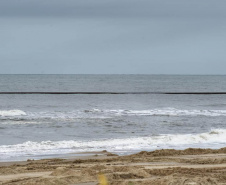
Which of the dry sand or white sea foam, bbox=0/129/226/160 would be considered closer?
the dry sand

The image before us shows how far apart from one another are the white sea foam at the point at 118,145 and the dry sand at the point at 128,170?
1823 millimetres

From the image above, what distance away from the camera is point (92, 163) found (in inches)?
466

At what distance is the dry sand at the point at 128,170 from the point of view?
904cm

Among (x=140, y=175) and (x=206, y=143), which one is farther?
(x=206, y=143)

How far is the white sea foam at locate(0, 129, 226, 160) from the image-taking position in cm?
1459

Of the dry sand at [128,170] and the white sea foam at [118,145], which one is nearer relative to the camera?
the dry sand at [128,170]

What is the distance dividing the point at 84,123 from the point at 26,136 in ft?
19.1

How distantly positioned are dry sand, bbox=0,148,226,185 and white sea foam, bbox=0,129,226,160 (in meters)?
1.82

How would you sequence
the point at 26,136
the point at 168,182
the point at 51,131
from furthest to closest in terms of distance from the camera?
the point at 51,131 → the point at 26,136 → the point at 168,182

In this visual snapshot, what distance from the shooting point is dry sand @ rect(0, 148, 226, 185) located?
9.04m

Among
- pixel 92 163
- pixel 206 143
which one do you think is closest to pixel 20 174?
pixel 92 163

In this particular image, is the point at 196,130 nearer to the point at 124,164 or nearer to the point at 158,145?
the point at 158,145

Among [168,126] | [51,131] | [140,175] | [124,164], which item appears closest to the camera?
[140,175]

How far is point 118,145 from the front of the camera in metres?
16.0
